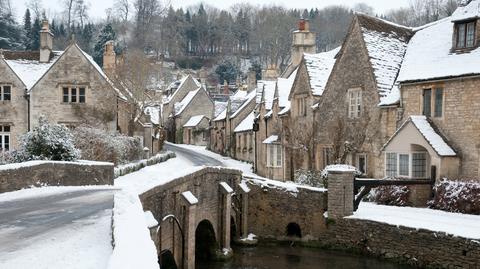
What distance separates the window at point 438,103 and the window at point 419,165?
208cm

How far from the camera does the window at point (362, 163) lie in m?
29.1

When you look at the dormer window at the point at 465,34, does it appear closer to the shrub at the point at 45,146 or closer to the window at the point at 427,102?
the window at the point at 427,102

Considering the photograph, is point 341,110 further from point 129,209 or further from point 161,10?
point 161,10

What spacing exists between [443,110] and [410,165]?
3.08 m

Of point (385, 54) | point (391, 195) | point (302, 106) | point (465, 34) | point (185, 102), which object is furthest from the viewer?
point (185, 102)

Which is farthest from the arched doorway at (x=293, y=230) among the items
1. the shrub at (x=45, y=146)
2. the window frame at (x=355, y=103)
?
the shrub at (x=45, y=146)

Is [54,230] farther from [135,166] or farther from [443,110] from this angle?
[443,110]

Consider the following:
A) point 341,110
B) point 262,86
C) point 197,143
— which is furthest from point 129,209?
point 197,143

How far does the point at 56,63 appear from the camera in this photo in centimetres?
3619

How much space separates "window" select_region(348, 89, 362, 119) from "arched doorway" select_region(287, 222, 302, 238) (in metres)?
7.23

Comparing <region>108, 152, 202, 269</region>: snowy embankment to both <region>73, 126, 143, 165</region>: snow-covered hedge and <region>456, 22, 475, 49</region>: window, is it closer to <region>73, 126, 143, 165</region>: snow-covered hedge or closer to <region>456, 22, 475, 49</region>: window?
<region>73, 126, 143, 165</region>: snow-covered hedge

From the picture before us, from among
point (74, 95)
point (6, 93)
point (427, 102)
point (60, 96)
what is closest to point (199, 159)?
point (74, 95)

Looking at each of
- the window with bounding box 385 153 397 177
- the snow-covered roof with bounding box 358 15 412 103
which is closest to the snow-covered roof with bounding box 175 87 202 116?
the snow-covered roof with bounding box 358 15 412 103

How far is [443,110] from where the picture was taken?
25281 millimetres
